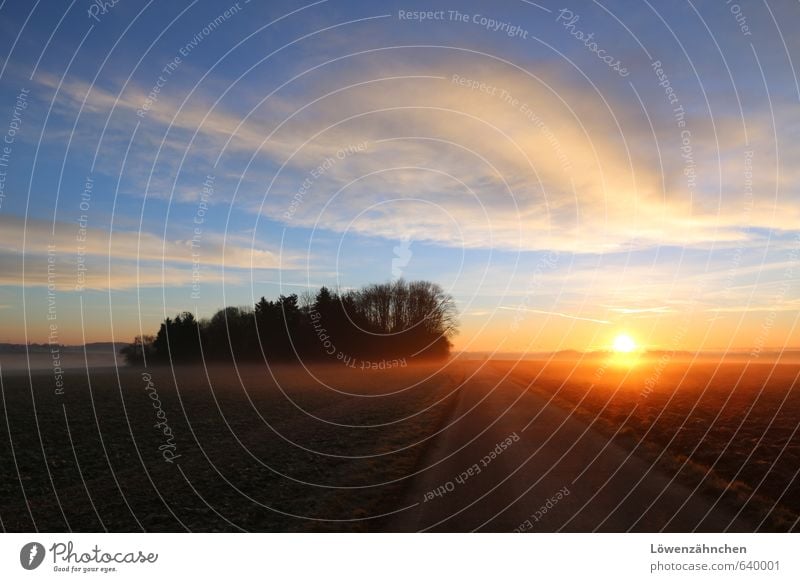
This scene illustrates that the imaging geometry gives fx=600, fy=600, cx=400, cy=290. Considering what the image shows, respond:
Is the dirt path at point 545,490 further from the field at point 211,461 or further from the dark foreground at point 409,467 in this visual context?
the field at point 211,461

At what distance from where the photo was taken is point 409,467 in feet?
55.8

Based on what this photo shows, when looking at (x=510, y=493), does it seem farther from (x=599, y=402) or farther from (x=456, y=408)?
(x=599, y=402)
